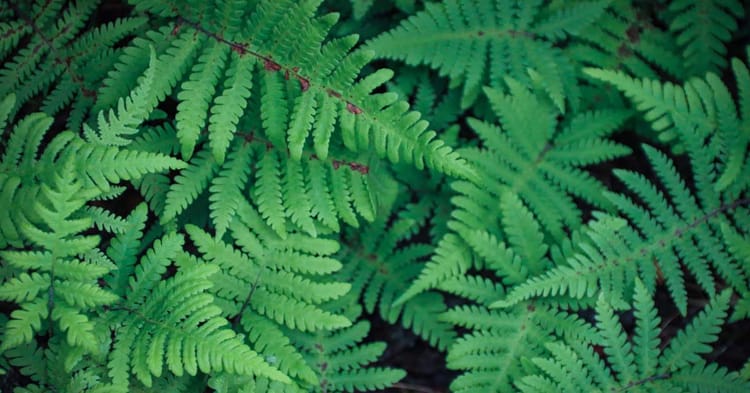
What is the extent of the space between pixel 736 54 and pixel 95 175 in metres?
4.76

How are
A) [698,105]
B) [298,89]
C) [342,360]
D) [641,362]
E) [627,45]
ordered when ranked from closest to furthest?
[298,89]
[641,362]
[342,360]
[698,105]
[627,45]

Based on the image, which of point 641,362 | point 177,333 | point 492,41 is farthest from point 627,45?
point 177,333

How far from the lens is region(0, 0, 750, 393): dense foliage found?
292cm

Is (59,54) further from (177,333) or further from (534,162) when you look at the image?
(534,162)

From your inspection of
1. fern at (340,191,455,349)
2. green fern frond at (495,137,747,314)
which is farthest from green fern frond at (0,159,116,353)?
green fern frond at (495,137,747,314)

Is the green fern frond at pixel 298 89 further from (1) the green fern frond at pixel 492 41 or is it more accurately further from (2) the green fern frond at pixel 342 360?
(2) the green fern frond at pixel 342 360

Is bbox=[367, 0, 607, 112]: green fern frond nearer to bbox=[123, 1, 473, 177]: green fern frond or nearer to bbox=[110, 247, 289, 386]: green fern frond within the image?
bbox=[123, 1, 473, 177]: green fern frond

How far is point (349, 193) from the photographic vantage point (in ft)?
11.8

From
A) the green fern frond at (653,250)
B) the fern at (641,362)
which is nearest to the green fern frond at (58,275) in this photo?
the green fern frond at (653,250)

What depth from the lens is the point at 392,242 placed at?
13.4 feet

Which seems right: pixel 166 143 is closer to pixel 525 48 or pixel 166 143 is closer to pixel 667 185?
pixel 525 48

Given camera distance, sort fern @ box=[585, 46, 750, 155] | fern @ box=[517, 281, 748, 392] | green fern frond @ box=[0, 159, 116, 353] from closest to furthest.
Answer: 1. green fern frond @ box=[0, 159, 116, 353]
2. fern @ box=[517, 281, 748, 392]
3. fern @ box=[585, 46, 750, 155]

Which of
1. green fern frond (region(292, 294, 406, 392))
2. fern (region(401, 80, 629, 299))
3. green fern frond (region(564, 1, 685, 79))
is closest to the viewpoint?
green fern frond (region(292, 294, 406, 392))

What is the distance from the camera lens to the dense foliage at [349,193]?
292 cm
